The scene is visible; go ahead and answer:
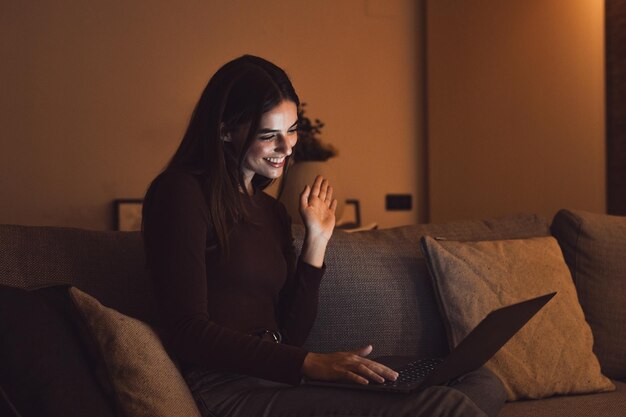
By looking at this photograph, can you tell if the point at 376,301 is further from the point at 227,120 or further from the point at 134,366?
the point at 134,366

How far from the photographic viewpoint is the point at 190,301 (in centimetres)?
144

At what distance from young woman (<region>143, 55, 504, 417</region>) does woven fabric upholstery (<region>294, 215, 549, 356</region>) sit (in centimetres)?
11

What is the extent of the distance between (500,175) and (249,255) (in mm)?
2380

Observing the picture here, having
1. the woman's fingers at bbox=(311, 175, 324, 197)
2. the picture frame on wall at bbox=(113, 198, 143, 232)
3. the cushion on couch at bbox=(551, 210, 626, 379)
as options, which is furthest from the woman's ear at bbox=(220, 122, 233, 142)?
the picture frame on wall at bbox=(113, 198, 143, 232)

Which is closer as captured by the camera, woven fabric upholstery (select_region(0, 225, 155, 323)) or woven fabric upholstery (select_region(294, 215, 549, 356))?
woven fabric upholstery (select_region(0, 225, 155, 323))

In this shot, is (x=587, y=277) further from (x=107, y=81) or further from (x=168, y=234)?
(x=107, y=81)

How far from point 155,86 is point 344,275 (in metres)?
2.26

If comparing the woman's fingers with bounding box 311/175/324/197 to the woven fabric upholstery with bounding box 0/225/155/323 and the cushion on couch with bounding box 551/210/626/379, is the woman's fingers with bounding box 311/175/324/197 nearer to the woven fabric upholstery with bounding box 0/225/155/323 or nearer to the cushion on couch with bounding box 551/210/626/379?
the woven fabric upholstery with bounding box 0/225/155/323

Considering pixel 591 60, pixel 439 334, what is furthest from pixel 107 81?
pixel 439 334

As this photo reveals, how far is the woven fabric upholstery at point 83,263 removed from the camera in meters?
1.61

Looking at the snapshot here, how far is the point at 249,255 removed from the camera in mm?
1621

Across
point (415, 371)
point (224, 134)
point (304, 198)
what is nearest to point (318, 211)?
point (304, 198)

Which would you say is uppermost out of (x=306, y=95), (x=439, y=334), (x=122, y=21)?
(x=122, y=21)

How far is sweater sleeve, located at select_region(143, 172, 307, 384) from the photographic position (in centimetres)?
142
